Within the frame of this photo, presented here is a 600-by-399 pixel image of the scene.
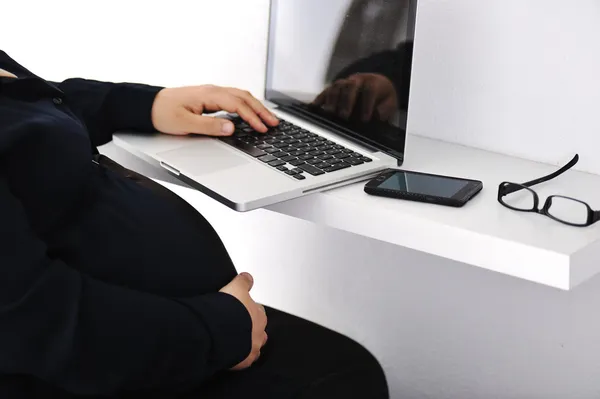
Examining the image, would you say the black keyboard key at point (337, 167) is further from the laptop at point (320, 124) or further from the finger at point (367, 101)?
the finger at point (367, 101)

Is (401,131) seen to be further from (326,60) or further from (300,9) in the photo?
(300,9)

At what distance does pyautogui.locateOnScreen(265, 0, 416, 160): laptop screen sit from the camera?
3.57ft

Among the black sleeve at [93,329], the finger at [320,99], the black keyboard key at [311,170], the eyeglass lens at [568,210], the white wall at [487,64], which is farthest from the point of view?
the finger at [320,99]

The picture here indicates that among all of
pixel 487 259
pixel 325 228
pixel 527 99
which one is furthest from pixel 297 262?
pixel 487 259

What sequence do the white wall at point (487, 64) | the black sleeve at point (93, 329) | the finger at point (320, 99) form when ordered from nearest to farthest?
the black sleeve at point (93, 329) → the white wall at point (487, 64) → the finger at point (320, 99)

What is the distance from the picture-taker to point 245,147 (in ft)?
3.76

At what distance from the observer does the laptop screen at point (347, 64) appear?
3.57 ft

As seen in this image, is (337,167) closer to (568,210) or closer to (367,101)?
(367,101)

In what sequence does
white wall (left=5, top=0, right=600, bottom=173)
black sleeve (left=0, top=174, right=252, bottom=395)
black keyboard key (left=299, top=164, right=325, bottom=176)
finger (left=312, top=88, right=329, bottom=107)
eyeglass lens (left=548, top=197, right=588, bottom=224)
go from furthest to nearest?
1. finger (left=312, top=88, right=329, bottom=107)
2. white wall (left=5, top=0, right=600, bottom=173)
3. black keyboard key (left=299, top=164, right=325, bottom=176)
4. eyeglass lens (left=548, top=197, right=588, bottom=224)
5. black sleeve (left=0, top=174, right=252, bottom=395)

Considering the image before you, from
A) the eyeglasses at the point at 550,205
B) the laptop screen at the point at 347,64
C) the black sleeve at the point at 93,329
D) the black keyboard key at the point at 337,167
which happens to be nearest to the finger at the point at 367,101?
the laptop screen at the point at 347,64

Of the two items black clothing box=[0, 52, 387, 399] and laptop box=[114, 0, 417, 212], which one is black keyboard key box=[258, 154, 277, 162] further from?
black clothing box=[0, 52, 387, 399]

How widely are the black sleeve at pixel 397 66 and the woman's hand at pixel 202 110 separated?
19 cm

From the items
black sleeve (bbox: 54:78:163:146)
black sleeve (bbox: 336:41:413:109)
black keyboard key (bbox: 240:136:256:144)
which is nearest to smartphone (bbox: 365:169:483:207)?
black sleeve (bbox: 336:41:413:109)

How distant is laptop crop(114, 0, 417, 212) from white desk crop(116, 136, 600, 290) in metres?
0.05
